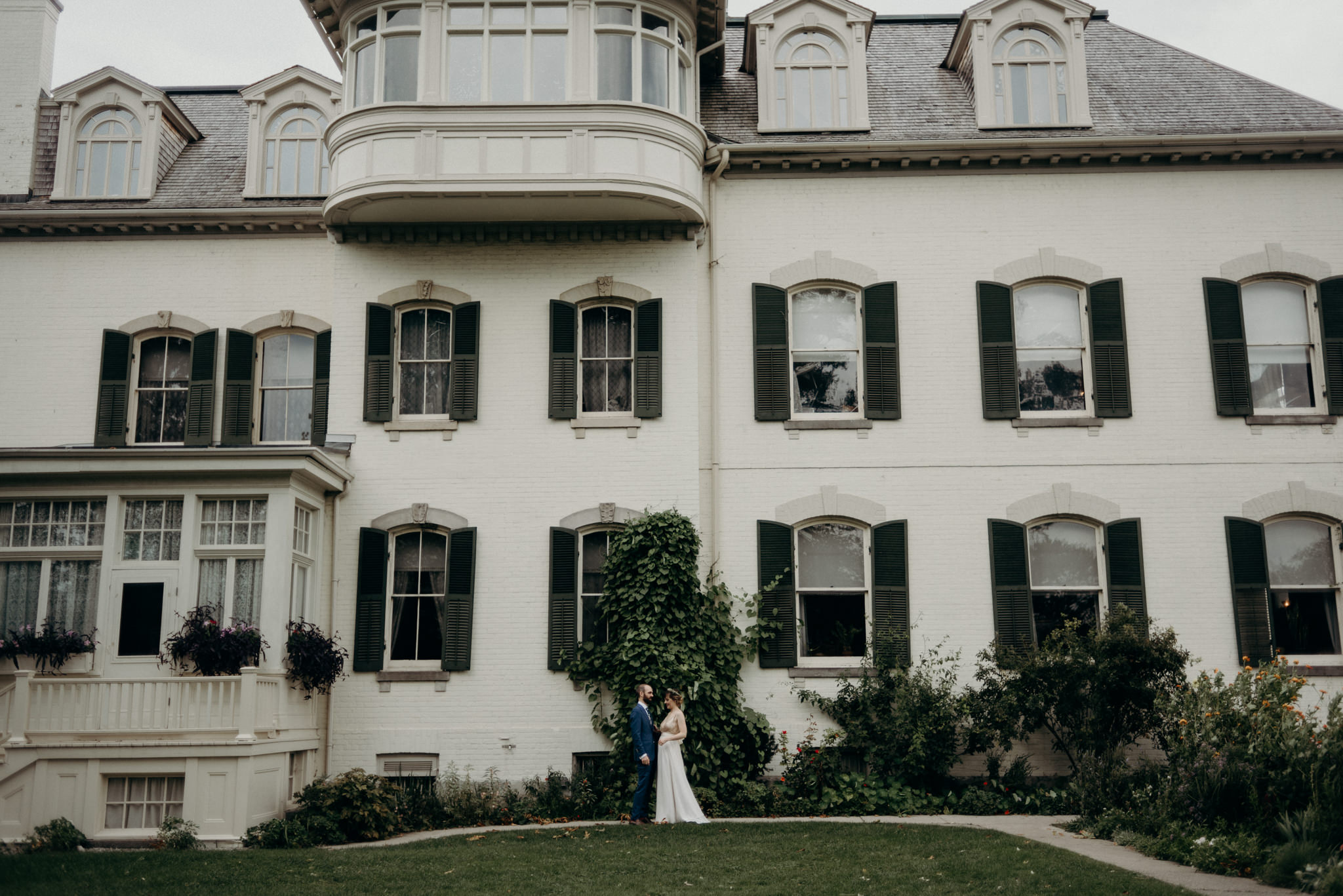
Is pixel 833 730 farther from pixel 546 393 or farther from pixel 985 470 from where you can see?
pixel 546 393

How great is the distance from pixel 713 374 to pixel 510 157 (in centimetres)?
405

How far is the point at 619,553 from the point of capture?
49.9ft

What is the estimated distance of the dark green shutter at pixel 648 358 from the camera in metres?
15.9

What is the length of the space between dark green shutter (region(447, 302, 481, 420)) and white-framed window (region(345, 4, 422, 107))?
300 cm

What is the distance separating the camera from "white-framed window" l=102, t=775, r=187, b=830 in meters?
12.9

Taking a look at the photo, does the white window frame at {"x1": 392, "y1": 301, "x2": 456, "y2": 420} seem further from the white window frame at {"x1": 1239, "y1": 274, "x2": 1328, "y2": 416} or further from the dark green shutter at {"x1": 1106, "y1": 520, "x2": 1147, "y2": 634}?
the white window frame at {"x1": 1239, "y1": 274, "x2": 1328, "y2": 416}

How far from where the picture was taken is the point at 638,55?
52.2 ft

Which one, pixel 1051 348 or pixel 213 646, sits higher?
pixel 1051 348

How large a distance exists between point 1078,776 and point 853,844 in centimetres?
414

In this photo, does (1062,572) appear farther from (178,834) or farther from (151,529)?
(151,529)

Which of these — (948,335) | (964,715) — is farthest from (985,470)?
(964,715)

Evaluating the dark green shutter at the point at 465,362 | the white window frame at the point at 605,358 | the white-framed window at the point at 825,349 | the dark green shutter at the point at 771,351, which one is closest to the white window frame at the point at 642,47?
the white window frame at the point at 605,358

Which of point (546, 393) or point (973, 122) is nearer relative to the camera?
point (546, 393)

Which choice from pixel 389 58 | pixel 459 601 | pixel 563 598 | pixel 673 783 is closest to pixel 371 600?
pixel 459 601
